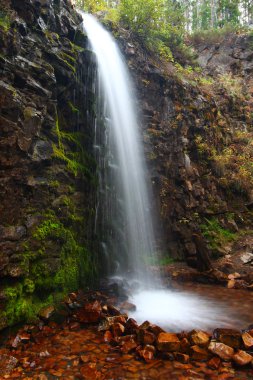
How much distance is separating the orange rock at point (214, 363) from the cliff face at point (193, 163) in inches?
182

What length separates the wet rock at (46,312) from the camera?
497 centimetres

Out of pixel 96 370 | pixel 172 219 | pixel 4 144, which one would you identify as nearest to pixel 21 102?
pixel 4 144

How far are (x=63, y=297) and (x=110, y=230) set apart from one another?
2.80 meters

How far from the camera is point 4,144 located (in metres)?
5.08

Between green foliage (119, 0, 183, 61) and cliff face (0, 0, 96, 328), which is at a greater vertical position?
green foliage (119, 0, 183, 61)

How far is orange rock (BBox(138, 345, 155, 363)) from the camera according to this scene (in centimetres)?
378

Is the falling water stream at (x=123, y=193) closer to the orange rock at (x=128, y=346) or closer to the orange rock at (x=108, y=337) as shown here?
the orange rock at (x=108, y=337)

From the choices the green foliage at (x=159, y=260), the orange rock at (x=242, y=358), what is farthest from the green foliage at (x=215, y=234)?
the orange rock at (x=242, y=358)

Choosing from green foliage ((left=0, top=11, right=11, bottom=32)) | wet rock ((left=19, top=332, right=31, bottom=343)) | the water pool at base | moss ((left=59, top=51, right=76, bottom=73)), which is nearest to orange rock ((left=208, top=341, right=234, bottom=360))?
the water pool at base

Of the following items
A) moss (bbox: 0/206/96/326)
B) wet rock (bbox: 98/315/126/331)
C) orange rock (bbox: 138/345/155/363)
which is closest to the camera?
orange rock (bbox: 138/345/155/363)

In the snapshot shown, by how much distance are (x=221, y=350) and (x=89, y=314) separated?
229 centimetres

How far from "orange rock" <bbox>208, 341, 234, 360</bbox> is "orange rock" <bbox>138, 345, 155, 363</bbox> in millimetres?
755

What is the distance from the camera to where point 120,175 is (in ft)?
30.2

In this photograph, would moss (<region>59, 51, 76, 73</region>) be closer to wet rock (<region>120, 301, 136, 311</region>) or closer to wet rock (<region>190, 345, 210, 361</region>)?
wet rock (<region>120, 301, 136, 311</region>)
